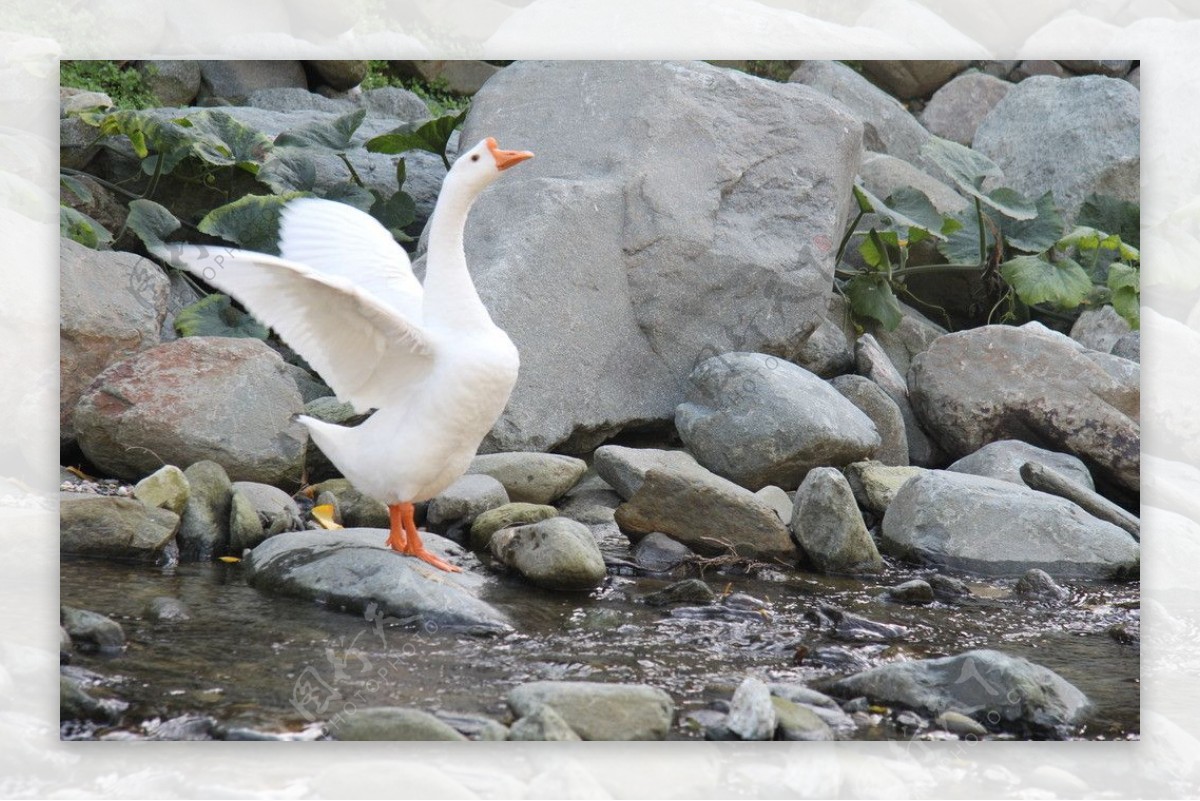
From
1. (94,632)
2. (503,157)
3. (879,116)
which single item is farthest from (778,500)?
(879,116)

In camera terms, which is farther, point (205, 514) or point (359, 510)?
point (359, 510)

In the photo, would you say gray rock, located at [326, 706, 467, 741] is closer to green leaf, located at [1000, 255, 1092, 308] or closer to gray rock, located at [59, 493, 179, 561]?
gray rock, located at [59, 493, 179, 561]

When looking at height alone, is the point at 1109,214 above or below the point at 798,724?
above

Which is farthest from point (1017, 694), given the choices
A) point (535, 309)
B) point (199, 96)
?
point (199, 96)

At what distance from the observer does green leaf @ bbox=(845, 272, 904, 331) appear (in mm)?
4891

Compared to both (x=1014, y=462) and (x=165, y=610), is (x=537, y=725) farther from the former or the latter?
(x=1014, y=462)

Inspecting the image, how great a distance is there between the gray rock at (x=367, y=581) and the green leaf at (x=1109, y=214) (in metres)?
2.23

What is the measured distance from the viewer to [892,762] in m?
2.86

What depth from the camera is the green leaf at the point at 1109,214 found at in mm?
4125

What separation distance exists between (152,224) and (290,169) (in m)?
0.49

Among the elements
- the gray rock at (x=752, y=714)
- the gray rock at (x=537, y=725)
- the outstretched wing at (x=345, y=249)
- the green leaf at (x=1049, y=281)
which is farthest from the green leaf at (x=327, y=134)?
the gray rock at (x=752, y=714)

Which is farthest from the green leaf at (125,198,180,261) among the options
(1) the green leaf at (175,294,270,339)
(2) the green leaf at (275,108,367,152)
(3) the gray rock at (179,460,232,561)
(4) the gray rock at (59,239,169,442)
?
(3) the gray rock at (179,460,232,561)

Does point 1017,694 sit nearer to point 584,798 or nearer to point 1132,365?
point 584,798

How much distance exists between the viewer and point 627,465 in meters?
3.98
